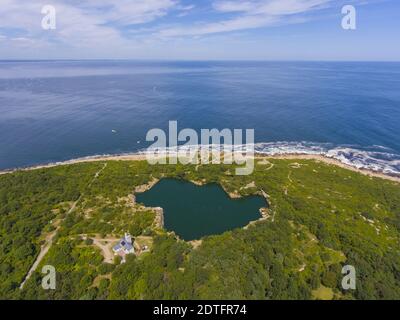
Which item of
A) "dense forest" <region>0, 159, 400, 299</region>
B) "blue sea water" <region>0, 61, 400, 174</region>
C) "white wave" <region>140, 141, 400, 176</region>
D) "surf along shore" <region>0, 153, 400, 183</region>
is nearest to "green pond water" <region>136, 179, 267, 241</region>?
"dense forest" <region>0, 159, 400, 299</region>

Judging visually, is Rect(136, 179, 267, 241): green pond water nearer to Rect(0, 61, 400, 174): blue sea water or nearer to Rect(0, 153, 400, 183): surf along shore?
Rect(0, 153, 400, 183): surf along shore

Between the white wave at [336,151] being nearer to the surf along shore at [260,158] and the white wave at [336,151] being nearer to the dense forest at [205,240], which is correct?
the surf along shore at [260,158]

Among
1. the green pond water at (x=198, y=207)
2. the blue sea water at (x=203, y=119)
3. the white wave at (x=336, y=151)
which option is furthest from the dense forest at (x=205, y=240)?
the blue sea water at (x=203, y=119)

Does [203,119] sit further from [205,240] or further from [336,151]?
[205,240]

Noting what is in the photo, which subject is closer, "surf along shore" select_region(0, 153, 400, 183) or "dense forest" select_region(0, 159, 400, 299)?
"dense forest" select_region(0, 159, 400, 299)

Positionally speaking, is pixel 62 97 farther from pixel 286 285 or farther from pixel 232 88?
pixel 286 285

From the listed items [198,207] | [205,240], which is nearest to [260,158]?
[198,207]
